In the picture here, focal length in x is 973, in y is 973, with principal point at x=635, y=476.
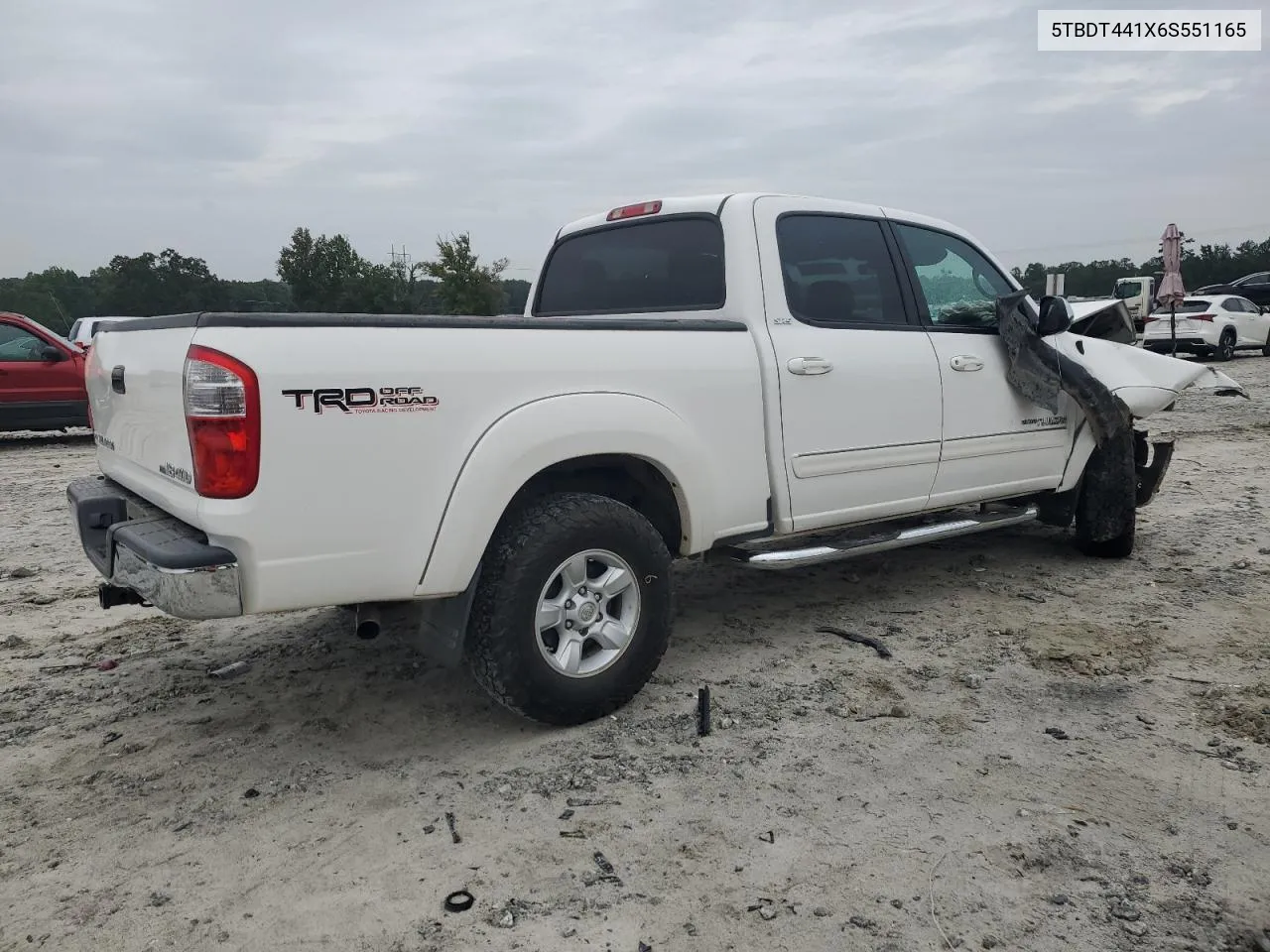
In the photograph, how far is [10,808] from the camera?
117 inches

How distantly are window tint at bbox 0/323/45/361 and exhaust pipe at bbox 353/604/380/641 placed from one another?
10.5 m

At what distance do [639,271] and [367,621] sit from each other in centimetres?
218

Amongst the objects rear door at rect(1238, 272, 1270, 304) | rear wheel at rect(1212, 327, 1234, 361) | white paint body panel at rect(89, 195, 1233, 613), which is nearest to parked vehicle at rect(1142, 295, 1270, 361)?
rear wheel at rect(1212, 327, 1234, 361)

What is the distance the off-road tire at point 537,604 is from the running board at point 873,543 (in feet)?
1.60

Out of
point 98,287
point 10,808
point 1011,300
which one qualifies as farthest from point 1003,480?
point 98,287

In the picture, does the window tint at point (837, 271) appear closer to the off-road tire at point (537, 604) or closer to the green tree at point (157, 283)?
the off-road tire at point (537, 604)

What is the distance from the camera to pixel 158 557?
2.76 metres

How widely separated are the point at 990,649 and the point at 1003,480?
112cm

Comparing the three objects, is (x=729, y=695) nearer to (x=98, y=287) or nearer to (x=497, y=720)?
(x=497, y=720)

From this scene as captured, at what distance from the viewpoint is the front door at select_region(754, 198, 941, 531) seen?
4008 mm

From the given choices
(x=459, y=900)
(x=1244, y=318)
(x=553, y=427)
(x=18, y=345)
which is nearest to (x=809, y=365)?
(x=553, y=427)

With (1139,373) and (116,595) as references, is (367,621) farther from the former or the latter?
(1139,373)

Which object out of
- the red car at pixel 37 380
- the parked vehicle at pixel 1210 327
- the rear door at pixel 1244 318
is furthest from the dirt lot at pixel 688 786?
the rear door at pixel 1244 318

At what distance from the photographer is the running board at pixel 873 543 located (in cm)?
388
